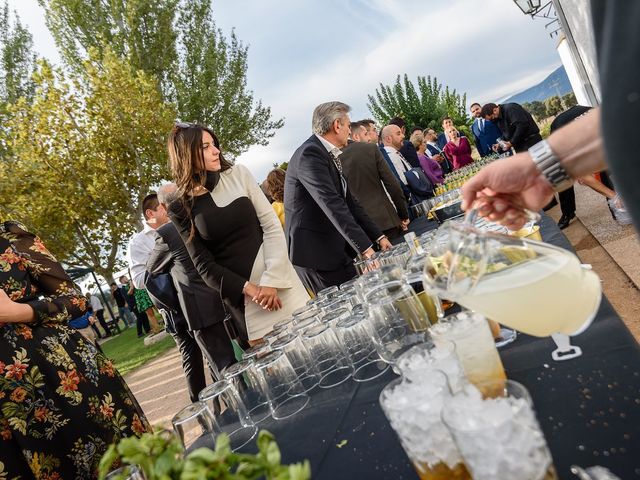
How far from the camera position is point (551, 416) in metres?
0.79

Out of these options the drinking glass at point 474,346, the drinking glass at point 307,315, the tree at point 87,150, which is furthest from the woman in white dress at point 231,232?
the tree at point 87,150

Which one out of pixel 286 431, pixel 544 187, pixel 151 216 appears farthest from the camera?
pixel 151 216

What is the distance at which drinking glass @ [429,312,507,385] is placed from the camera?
0.87m

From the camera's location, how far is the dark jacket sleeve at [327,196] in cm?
276

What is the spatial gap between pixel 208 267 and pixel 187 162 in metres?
0.60

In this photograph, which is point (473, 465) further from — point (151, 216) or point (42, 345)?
point (151, 216)

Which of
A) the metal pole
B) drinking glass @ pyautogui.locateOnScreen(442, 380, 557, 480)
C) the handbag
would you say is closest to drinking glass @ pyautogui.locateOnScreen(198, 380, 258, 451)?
drinking glass @ pyautogui.locateOnScreen(442, 380, 557, 480)

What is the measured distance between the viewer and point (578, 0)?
605 centimetres

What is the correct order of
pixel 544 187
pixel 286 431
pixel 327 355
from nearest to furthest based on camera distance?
1. pixel 544 187
2. pixel 286 431
3. pixel 327 355

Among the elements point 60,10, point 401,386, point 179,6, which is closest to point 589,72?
point 401,386

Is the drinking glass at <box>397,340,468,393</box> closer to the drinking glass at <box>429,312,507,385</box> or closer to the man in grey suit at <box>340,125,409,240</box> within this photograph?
the drinking glass at <box>429,312,507,385</box>

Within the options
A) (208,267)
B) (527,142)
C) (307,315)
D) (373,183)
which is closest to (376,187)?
(373,183)

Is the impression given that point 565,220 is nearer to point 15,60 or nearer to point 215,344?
point 215,344

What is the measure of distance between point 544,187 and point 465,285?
37cm
